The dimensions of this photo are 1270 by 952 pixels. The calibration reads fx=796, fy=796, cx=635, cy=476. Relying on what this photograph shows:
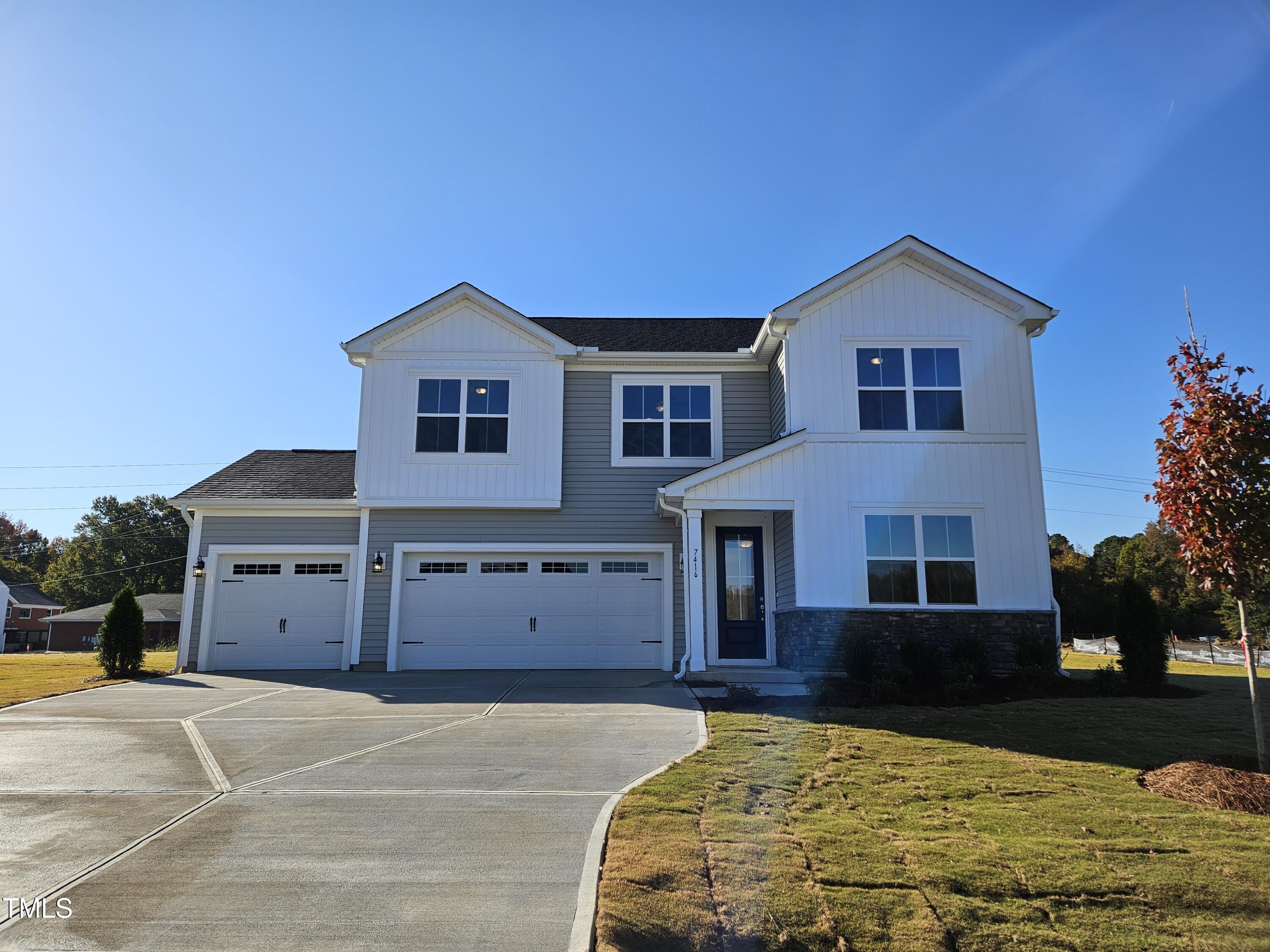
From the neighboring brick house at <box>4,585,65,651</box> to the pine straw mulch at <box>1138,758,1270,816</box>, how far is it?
6336cm

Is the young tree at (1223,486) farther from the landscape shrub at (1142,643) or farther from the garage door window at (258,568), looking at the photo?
the garage door window at (258,568)

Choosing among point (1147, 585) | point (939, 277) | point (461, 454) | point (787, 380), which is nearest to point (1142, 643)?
point (787, 380)

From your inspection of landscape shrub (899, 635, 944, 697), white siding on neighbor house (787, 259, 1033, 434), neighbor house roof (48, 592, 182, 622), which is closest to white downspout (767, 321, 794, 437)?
white siding on neighbor house (787, 259, 1033, 434)

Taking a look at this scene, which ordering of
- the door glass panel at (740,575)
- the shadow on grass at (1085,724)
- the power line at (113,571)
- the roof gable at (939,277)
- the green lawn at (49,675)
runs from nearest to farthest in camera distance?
1. the shadow on grass at (1085,724)
2. the green lawn at (49,675)
3. the roof gable at (939,277)
4. the door glass panel at (740,575)
5. the power line at (113,571)

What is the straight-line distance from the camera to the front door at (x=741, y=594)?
14188mm

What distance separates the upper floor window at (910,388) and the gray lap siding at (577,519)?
2.32 m

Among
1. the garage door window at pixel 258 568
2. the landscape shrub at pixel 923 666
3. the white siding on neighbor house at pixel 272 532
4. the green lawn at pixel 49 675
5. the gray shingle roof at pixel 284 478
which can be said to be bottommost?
the green lawn at pixel 49 675

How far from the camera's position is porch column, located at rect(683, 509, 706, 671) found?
41.2ft

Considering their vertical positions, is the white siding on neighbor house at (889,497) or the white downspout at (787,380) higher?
the white downspout at (787,380)

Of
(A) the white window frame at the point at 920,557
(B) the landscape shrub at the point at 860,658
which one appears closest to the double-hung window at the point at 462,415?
(A) the white window frame at the point at 920,557

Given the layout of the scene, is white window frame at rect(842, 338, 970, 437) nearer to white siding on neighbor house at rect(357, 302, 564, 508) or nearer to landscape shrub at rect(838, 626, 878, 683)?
landscape shrub at rect(838, 626, 878, 683)

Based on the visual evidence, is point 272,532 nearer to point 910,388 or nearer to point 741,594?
point 741,594

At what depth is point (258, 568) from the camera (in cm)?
1512

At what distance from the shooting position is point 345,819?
16.7ft
